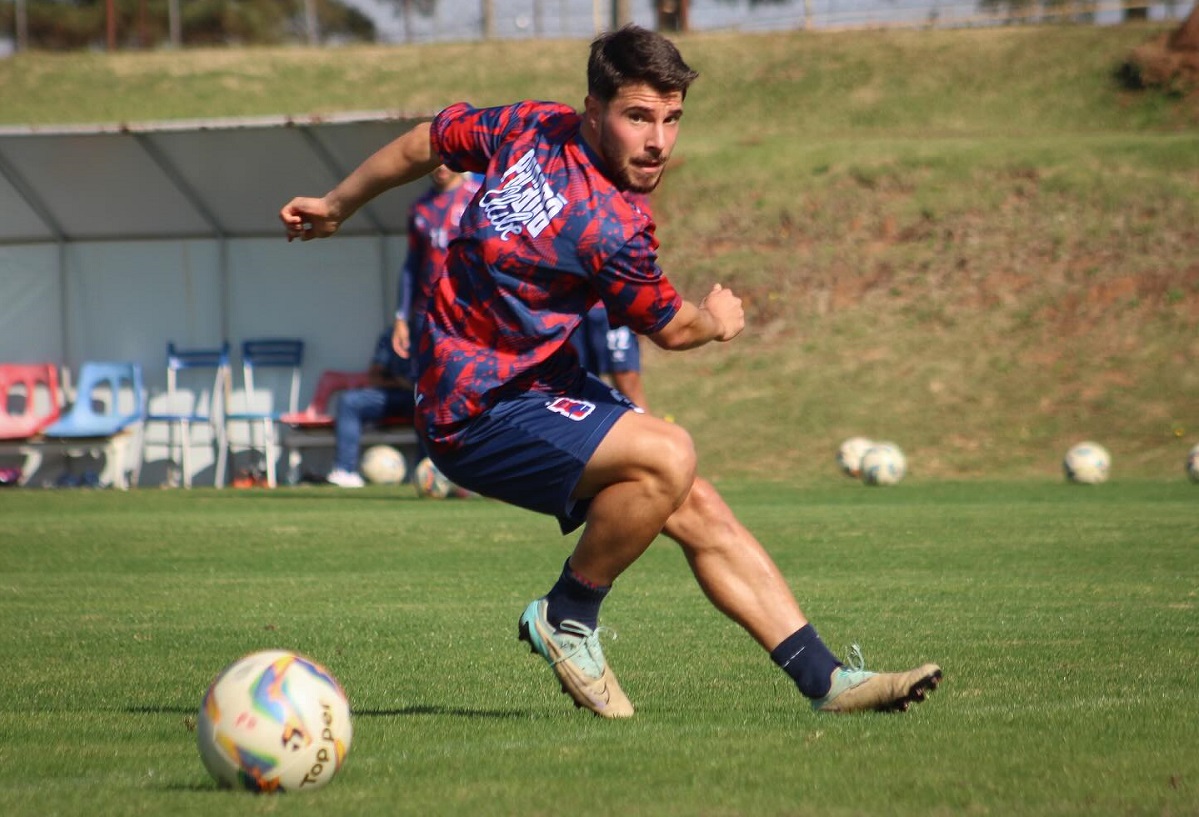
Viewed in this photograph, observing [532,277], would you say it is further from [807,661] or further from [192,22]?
[192,22]

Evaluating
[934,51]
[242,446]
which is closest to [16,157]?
[242,446]

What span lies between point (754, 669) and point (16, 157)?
1609cm

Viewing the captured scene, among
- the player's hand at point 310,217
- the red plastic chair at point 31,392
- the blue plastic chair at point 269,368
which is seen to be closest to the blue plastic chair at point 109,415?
the red plastic chair at point 31,392

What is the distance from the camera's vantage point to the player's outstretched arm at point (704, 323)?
4939 millimetres

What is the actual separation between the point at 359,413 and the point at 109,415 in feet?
12.8

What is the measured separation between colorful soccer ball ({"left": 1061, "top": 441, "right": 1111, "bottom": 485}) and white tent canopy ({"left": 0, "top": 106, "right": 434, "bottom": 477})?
7.82m

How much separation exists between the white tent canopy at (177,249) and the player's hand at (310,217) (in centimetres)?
1339

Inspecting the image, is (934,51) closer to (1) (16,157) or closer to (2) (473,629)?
(1) (16,157)

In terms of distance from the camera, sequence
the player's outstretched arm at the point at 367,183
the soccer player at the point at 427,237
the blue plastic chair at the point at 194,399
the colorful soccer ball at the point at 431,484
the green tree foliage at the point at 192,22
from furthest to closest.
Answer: the green tree foliage at the point at 192,22 < the blue plastic chair at the point at 194,399 < the colorful soccer ball at the point at 431,484 < the soccer player at the point at 427,237 < the player's outstretched arm at the point at 367,183

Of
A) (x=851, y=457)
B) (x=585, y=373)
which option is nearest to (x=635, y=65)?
(x=585, y=373)

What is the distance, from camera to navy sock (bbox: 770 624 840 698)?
5121mm

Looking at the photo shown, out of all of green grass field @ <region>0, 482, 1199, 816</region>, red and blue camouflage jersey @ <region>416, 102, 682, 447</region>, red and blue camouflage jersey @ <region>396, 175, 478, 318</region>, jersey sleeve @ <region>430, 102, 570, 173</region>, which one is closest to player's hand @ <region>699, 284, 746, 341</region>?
red and blue camouflage jersey @ <region>416, 102, 682, 447</region>

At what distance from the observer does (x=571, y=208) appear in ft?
15.9

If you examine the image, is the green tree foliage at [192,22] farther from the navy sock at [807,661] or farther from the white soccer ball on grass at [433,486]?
the navy sock at [807,661]
